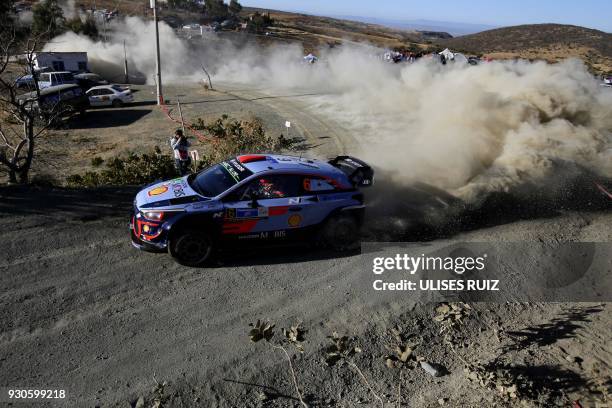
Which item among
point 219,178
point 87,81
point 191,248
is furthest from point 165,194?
point 87,81

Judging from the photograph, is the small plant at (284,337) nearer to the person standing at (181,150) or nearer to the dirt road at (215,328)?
the dirt road at (215,328)

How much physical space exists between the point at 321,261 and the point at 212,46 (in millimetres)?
43895

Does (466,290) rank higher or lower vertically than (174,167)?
higher

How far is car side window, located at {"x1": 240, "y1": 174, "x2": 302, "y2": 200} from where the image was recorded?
7.57m

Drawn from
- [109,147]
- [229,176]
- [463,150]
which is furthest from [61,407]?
[109,147]

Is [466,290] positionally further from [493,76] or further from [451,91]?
[493,76]

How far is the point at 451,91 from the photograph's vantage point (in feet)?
52.9

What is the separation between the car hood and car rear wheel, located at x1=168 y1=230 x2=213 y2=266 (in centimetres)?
55

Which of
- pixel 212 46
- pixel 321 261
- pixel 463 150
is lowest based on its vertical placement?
pixel 212 46

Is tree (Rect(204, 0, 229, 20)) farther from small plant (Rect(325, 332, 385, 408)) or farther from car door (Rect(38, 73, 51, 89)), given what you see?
small plant (Rect(325, 332, 385, 408))

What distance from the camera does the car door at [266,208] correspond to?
293 inches

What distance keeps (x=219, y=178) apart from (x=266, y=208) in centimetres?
101

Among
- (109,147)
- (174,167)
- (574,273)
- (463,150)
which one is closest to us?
(574,273)

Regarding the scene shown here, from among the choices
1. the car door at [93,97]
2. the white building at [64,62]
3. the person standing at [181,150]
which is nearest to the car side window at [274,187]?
the person standing at [181,150]
